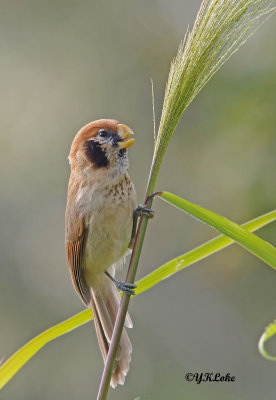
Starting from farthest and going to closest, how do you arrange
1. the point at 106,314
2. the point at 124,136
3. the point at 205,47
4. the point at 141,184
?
the point at 141,184 → the point at 106,314 → the point at 124,136 → the point at 205,47

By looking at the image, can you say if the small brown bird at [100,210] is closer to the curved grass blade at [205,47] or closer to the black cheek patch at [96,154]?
the black cheek patch at [96,154]

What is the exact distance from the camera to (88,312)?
1.58 meters

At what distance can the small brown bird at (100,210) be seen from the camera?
2.47m

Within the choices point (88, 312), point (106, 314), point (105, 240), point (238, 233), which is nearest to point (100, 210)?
point (105, 240)

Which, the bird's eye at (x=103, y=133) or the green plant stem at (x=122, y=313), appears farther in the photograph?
the bird's eye at (x=103, y=133)

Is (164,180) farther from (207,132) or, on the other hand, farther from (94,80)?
(94,80)

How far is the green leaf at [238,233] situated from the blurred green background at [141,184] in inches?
95.1

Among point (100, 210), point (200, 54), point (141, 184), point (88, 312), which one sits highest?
point (200, 54)

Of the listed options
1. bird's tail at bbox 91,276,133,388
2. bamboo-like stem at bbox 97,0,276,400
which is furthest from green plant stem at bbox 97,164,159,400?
bird's tail at bbox 91,276,133,388

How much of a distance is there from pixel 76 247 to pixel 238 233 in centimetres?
135

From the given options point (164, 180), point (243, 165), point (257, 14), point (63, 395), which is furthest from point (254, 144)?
point (257, 14)

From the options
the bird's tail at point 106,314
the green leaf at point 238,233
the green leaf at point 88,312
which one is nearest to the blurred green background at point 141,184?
the bird's tail at point 106,314

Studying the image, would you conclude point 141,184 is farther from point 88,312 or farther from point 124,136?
point 88,312

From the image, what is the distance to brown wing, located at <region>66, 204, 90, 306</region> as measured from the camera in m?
2.62
